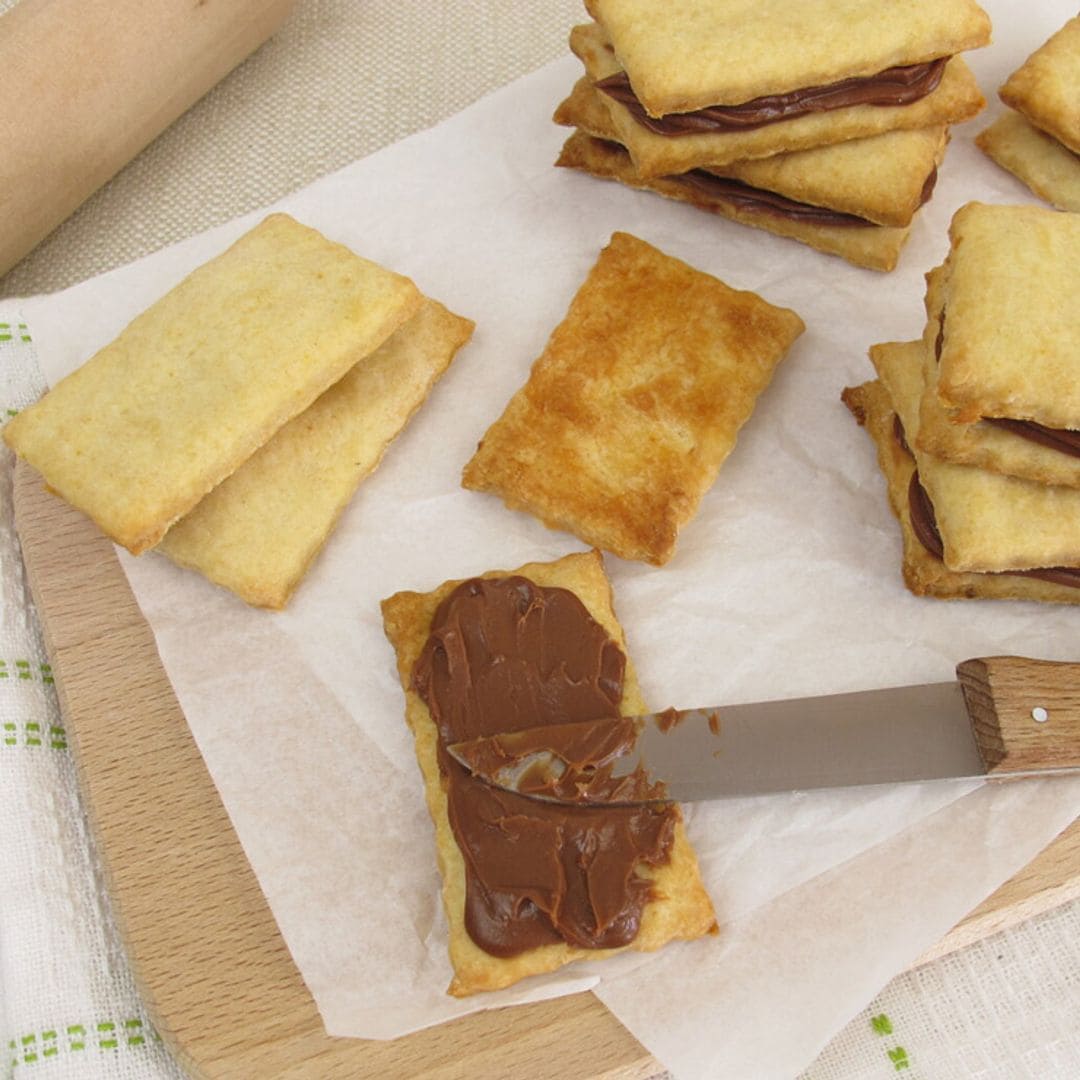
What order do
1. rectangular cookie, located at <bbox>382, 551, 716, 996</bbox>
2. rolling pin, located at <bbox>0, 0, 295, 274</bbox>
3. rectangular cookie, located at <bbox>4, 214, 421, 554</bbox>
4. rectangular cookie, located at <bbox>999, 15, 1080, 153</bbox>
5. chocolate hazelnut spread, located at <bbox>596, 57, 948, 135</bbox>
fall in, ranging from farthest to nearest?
rolling pin, located at <bbox>0, 0, 295, 274</bbox> → rectangular cookie, located at <bbox>999, 15, 1080, 153</bbox> → chocolate hazelnut spread, located at <bbox>596, 57, 948, 135</bbox> → rectangular cookie, located at <bbox>4, 214, 421, 554</bbox> → rectangular cookie, located at <bbox>382, 551, 716, 996</bbox>

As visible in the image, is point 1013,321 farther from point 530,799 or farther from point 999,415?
point 530,799

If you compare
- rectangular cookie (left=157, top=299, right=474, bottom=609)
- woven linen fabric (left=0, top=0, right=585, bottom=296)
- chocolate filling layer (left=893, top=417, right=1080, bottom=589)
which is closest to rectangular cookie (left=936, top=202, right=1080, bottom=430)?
chocolate filling layer (left=893, top=417, right=1080, bottom=589)

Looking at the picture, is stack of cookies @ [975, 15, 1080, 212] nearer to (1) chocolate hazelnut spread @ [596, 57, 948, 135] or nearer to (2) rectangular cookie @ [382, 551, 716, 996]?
(1) chocolate hazelnut spread @ [596, 57, 948, 135]

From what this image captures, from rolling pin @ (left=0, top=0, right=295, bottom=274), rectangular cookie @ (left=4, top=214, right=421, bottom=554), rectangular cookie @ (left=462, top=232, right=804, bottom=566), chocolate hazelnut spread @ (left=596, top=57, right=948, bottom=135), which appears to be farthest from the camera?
rolling pin @ (left=0, top=0, right=295, bottom=274)

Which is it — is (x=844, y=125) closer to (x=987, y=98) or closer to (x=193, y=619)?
(x=987, y=98)

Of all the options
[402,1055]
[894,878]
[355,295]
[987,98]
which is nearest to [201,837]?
[402,1055]

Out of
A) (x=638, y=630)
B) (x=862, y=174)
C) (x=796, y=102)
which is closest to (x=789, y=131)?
(x=796, y=102)

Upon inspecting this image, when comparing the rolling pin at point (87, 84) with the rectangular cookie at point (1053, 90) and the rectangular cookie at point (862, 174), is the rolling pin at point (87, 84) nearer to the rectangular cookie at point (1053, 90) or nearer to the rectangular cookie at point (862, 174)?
the rectangular cookie at point (862, 174)
